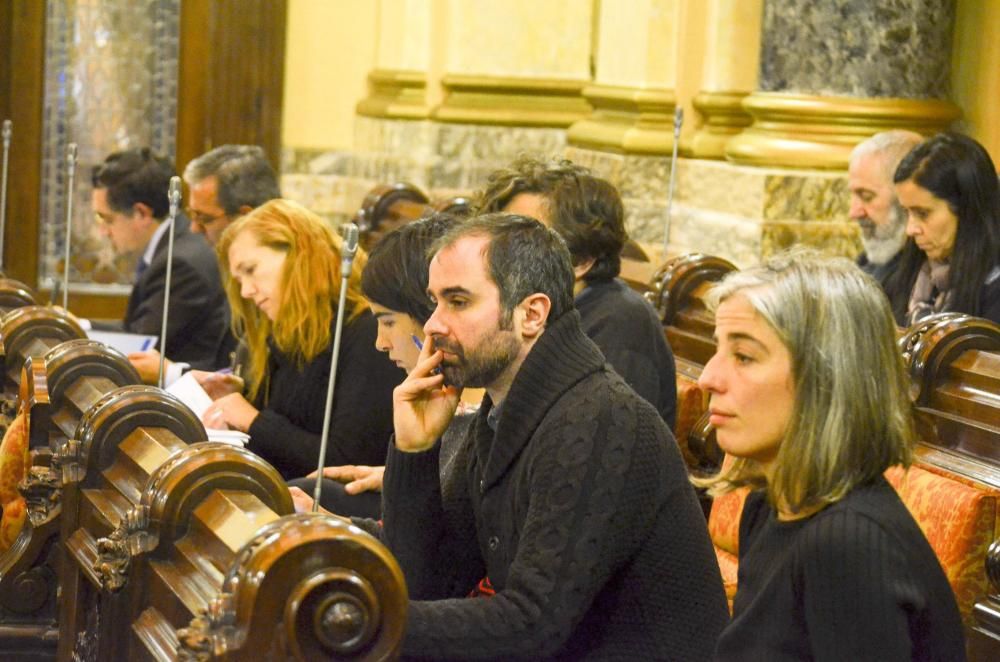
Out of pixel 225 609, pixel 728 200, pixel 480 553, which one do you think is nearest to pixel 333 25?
pixel 728 200

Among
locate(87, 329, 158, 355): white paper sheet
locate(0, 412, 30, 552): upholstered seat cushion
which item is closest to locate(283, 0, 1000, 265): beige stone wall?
locate(87, 329, 158, 355): white paper sheet

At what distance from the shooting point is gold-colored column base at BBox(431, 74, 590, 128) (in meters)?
8.55

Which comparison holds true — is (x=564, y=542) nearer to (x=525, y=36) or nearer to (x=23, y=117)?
(x=525, y=36)

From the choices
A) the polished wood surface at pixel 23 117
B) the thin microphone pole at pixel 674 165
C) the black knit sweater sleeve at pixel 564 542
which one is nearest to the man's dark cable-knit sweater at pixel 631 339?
the black knit sweater sleeve at pixel 564 542

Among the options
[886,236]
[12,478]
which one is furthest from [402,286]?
[886,236]

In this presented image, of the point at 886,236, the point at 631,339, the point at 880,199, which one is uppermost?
the point at 880,199

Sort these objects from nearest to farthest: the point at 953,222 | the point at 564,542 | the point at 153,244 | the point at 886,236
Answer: the point at 564,542 < the point at 953,222 < the point at 886,236 < the point at 153,244

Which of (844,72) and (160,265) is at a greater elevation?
(844,72)

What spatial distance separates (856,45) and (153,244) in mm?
2894

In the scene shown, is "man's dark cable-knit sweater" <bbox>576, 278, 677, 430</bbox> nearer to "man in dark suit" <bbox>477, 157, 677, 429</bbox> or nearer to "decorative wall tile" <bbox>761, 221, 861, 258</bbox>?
"man in dark suit" <bbox>477, 157, 677, 429</bbox>

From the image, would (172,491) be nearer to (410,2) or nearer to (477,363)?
(477,363)

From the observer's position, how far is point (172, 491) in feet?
8.09

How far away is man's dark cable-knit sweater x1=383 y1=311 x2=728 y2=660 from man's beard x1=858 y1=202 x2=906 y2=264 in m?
2.71

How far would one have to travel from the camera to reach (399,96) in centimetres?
897
